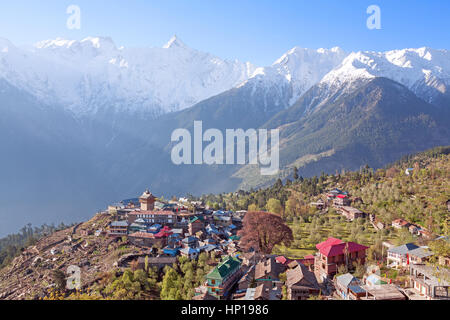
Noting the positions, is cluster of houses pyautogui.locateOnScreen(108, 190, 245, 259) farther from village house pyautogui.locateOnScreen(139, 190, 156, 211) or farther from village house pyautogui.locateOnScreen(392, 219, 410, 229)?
village house pyautogui.locateOnScreen(392, 219, 410, 229)

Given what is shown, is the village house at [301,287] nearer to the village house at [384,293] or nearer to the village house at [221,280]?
the village house at [384,293]

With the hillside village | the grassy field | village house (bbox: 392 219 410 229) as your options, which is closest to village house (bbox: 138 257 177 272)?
the hillside village

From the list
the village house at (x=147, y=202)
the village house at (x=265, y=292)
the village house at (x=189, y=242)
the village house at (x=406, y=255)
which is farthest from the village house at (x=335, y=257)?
the village house at (x=147, y=202)

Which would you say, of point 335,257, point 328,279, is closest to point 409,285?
point 328,279

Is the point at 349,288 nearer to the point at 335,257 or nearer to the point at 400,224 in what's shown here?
the point at 335,257

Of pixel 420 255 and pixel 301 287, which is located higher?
pixel 420 255

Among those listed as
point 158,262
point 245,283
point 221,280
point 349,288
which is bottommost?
point 245,283
